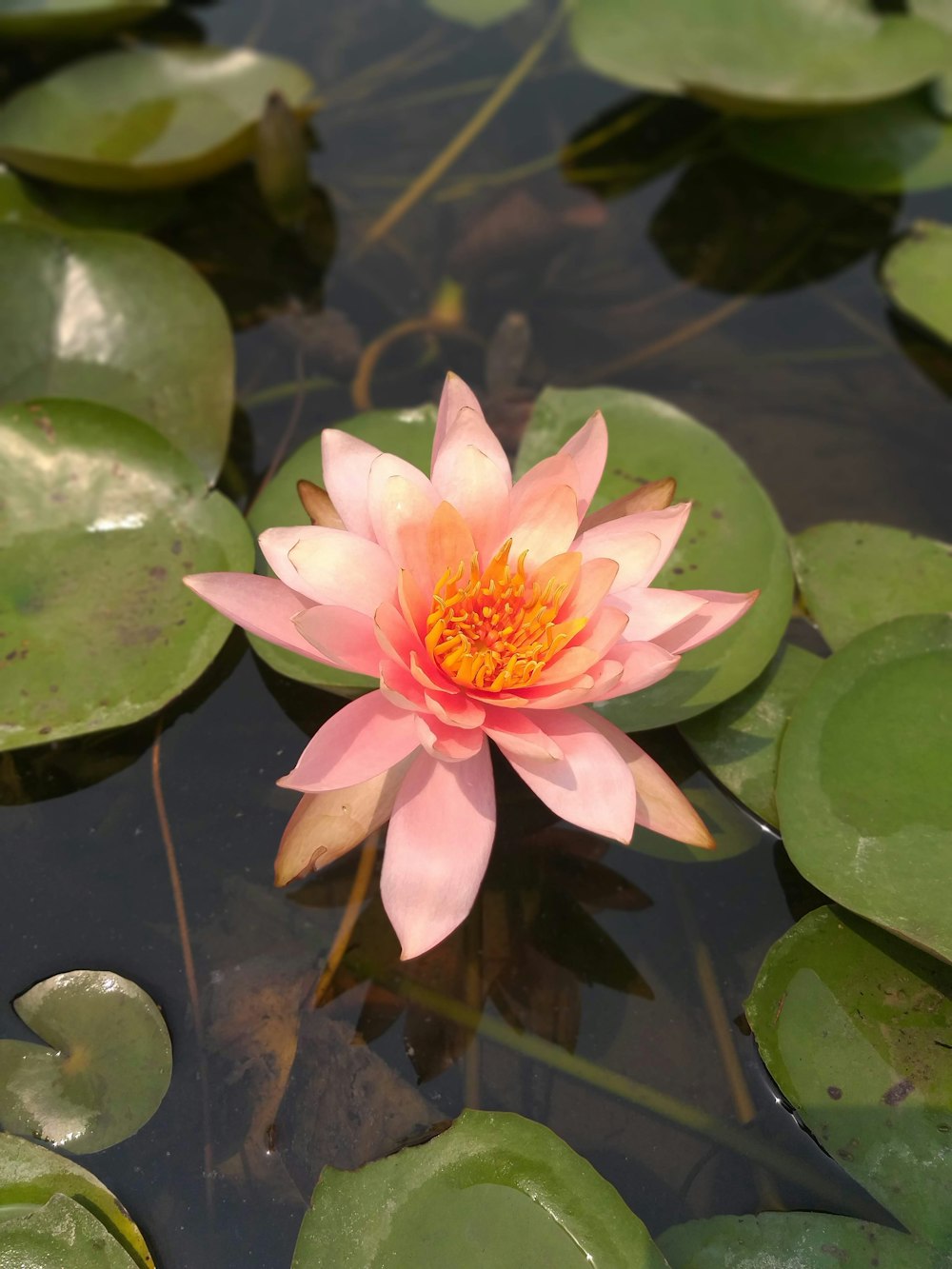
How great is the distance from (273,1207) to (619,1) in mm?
4631

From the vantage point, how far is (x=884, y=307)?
3809 millimetres

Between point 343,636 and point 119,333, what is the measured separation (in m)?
1.74

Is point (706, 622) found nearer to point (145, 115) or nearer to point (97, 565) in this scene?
point (97, 565)

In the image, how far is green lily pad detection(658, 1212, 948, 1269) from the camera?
6.08 ft

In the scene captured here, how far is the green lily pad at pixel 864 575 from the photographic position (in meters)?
2.63

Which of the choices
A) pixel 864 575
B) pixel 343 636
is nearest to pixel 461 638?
pixel 343 636

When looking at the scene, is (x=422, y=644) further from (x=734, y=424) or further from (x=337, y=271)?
(x=337, y=271)

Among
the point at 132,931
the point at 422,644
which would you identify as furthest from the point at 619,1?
the point at 132,931

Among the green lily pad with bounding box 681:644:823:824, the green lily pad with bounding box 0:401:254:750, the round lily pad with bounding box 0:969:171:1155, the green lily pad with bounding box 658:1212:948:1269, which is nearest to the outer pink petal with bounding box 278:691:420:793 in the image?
the green lily pad with bounding box 0:401:254:750

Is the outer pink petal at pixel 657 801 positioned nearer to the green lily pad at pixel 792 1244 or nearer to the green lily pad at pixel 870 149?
the green lily pad at pixel 792 1244

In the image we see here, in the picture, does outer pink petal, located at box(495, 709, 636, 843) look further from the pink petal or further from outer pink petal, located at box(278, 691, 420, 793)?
the pink petal

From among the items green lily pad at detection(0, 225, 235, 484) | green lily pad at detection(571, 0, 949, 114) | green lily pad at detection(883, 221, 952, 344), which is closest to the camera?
green lily pad at detection(0, 225, 235, 484)

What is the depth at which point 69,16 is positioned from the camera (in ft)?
12.6

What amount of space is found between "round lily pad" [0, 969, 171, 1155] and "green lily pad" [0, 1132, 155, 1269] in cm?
7
